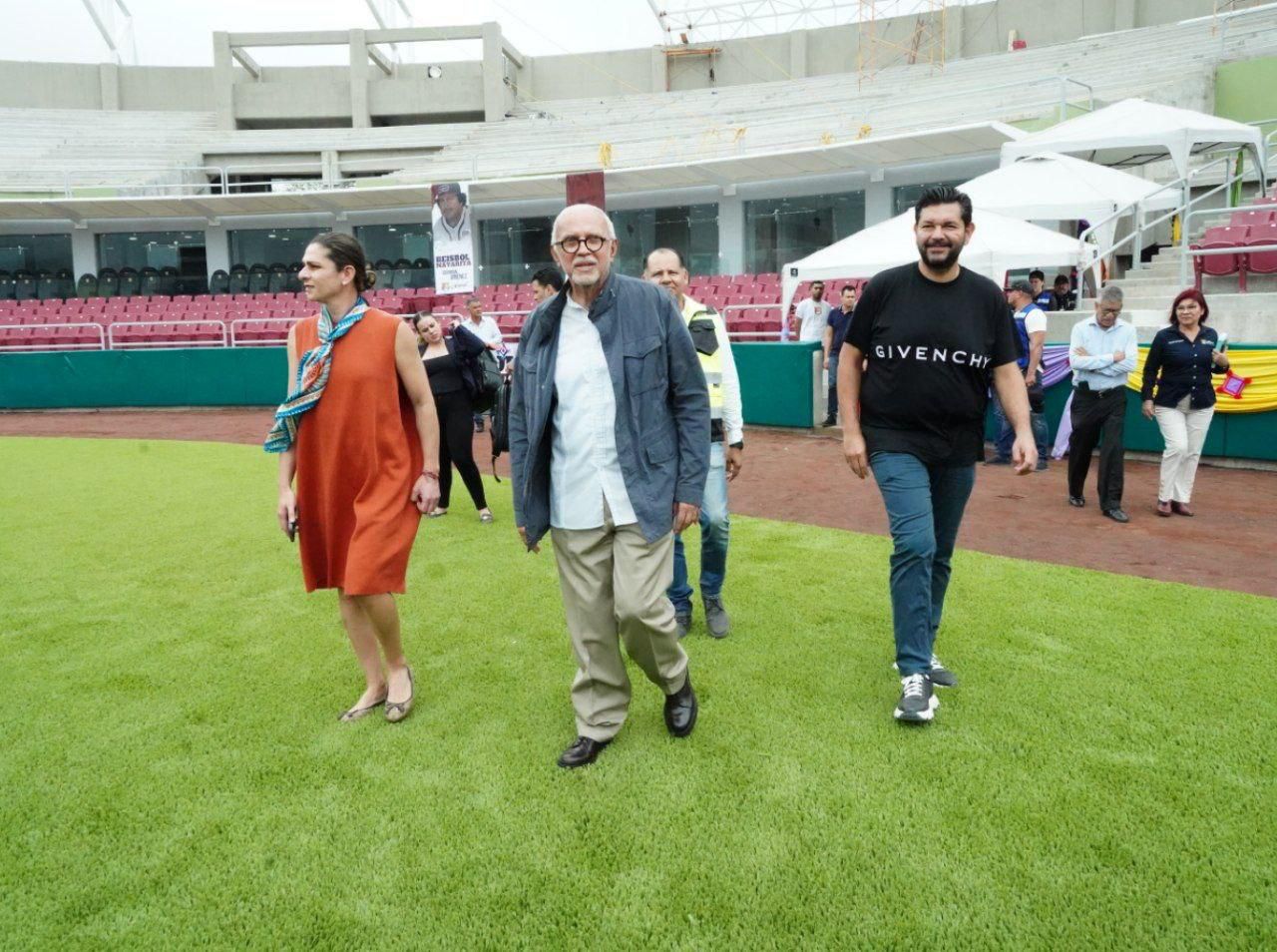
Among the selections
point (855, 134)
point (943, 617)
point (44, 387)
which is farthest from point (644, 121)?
point (943, 617)

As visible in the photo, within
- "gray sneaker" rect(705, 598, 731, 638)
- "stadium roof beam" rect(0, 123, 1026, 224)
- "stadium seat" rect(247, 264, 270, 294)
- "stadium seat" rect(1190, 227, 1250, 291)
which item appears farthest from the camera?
"stadium seat" rect(247, 264, 270, 294)

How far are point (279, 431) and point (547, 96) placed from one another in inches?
1500

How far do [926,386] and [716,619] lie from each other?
1678 mm

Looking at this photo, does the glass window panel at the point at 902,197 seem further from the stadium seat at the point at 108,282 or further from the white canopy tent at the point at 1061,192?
the stadium seat at the point at 108,282

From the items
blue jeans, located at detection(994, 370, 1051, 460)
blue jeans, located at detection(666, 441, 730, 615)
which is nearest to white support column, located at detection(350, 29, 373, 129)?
blue jeans, located at detection(994, 370, 1051, 460)

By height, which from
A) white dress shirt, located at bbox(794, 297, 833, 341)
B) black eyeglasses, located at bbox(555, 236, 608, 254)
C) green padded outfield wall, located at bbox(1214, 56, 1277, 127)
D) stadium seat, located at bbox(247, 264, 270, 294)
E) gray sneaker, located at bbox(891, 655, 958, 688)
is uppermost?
green padded outfield wall, located at bbox(1214, 56, 1277, 127)

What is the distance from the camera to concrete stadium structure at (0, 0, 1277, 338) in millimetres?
23000

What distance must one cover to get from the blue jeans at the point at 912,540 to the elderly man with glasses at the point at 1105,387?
4266 mm

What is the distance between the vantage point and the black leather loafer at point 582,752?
319 centimetres

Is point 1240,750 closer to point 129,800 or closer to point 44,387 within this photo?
point 129,800

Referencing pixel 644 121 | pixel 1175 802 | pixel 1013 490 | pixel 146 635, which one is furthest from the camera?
pixel 644 121

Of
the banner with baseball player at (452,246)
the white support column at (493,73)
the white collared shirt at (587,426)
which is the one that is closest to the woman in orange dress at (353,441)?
the white collared shirt at (587,426)

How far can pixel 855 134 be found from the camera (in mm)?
24594

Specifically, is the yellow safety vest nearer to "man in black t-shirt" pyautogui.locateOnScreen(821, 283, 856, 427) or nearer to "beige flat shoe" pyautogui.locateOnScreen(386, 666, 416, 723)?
"beige flat shoe" pyautogui.locateOnScreen(386, 666, 416, 723)
